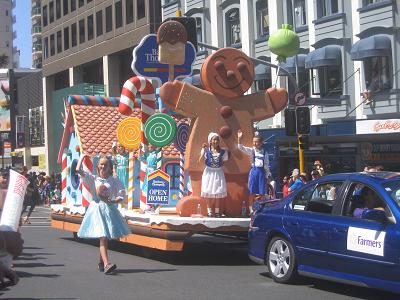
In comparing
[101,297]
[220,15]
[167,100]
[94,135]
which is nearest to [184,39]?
A: [167,100]

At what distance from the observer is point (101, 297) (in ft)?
29.2

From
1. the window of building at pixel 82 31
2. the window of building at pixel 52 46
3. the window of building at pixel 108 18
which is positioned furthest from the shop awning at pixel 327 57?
the window of building at pixel 52 46

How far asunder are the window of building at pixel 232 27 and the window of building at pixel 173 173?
18.3 m

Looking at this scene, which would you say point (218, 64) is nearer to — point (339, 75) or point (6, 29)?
point (339, 75)

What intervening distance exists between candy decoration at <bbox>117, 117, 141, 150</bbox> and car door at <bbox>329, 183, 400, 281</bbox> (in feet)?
24.3

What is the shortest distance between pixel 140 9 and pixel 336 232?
122 ft

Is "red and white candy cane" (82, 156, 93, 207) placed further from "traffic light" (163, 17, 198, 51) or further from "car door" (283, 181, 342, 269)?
"car door" (283, 181, 342, 269)

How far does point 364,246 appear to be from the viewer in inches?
328

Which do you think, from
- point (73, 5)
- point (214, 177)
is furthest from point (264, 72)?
point (73, 5)

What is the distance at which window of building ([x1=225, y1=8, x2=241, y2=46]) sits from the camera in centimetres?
3375

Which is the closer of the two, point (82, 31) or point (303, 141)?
point (303, 141)

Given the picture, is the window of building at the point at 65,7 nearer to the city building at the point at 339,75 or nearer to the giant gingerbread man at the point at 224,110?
the city building at the point at 339,75

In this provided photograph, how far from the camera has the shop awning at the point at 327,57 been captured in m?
27.4

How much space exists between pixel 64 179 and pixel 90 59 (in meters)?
34.5
